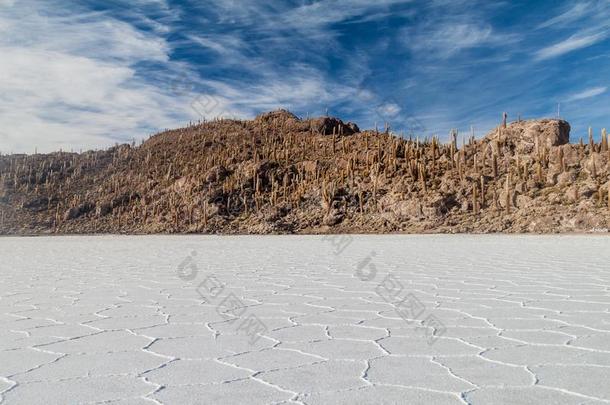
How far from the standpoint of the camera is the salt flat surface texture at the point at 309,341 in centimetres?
216

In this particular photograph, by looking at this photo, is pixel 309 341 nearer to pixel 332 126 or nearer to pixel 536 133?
pixel 536 133

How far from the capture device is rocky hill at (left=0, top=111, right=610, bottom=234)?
24.6m

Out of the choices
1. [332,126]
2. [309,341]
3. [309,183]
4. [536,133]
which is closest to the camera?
[309,341]

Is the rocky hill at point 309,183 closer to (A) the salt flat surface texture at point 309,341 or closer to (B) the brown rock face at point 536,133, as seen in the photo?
(B) the brown rock face at point 536,133

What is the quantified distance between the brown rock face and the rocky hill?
0.29 feet

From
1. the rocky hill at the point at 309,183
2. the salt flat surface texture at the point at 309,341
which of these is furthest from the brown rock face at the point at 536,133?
the salt flat surface texture at the point at 309,341

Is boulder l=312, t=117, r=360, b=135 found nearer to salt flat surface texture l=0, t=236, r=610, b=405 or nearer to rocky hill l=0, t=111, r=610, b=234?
rocky hill l=0, t=111, r=610, b=234

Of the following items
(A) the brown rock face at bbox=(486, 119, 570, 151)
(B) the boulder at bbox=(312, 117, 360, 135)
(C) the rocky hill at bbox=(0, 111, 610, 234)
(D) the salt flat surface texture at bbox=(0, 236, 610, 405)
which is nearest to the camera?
(D) the salt flat surface texture at bbox=(0, 236, 610, 405)

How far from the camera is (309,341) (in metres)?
3.09

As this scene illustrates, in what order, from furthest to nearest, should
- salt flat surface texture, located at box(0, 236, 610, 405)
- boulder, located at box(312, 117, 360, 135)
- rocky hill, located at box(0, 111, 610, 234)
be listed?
boulder, located at box(312, 117, 360, 135) → rocky hill, located at box(0, 111, 610, 234) → salt flat surface texture, located at box(0, 236, 610, 405)

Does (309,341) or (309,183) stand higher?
(309,183)

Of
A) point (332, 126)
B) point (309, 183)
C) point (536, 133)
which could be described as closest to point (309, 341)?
point (536, 133)

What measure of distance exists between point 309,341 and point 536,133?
2778 centimetres

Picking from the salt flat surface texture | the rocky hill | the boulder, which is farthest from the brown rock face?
the salt flat surface texture
